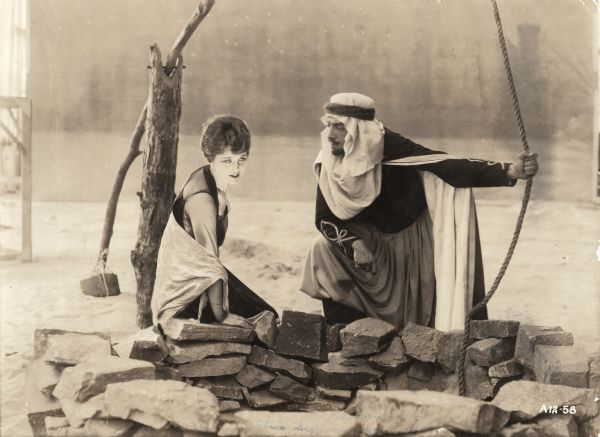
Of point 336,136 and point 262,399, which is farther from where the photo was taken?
point 336,136

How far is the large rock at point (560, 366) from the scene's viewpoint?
5473 millimetres

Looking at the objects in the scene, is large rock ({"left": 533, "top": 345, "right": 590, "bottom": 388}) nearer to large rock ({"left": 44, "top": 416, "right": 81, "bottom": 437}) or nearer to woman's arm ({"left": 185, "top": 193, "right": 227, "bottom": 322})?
woman's arm ({"left": 185, "top": 193, "right": 227, "bottom": 322})

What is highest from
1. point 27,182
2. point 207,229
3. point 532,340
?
point 27,182

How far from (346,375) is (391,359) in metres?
0.31

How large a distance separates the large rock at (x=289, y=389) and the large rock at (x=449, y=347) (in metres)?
0.91

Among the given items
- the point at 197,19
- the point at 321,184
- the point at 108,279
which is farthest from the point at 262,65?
the point at 108,279

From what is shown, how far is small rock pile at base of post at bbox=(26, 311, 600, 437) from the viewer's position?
5.13m

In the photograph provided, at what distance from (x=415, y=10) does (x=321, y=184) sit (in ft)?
4.78

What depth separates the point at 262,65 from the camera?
20.8 feet

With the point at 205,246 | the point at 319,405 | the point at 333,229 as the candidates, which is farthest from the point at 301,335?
the point at 205,246

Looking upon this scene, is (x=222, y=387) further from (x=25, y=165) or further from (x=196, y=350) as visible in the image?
(x=25, y=165)

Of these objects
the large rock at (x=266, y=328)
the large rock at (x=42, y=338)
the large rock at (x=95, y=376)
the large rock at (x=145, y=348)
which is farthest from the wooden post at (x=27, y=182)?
the large rock at (x=266, y=328)

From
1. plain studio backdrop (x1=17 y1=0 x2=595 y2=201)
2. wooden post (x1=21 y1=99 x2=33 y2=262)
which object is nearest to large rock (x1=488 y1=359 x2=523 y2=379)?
plain studio backdrop (x1=17 y1=0 x2=595 y2=201)

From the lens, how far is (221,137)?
19.7 feet
